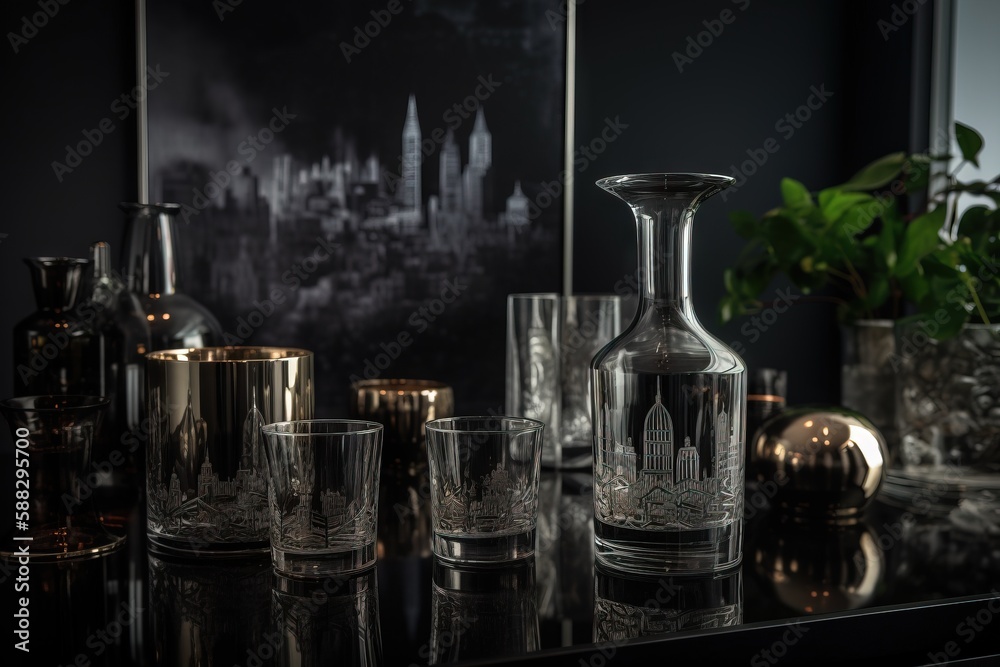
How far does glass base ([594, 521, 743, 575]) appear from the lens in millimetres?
662

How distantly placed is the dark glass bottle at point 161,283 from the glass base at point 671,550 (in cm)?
56

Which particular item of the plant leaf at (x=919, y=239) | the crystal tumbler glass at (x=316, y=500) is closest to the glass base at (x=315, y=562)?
the crystal tumbler glass at (x=316, y=500)

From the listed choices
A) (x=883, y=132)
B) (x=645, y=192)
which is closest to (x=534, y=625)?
(x=645, y=192)

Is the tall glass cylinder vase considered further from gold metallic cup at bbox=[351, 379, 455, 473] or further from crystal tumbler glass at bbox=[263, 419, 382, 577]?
gold metallic cup at bbox=[351, 379, 455, 473]

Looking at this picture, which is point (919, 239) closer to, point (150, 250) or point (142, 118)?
point (150, 250)

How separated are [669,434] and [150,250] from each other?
0.69 metres

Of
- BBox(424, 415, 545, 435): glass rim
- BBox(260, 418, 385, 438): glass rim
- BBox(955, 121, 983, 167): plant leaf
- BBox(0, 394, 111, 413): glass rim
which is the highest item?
BBox(955, 121, 983, 167): plant leaf

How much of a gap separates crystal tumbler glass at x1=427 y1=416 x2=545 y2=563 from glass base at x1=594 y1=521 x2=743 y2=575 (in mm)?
72

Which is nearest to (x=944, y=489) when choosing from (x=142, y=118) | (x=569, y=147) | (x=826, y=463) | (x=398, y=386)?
(x=826, y=463)

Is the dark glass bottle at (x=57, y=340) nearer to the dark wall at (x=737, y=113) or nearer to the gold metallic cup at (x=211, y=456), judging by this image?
the gold metallic cup at (x=211, y=456)

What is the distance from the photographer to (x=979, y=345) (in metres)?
0.96

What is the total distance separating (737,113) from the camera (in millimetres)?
2135

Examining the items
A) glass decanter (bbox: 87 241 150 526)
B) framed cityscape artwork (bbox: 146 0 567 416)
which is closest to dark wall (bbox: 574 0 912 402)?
framed cityscape artwork (bbox: 146 0 567 416)

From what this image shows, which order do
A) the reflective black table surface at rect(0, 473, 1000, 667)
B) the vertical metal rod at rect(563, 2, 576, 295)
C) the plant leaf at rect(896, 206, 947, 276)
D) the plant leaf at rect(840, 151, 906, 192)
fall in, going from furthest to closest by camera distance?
1. the vertical metal rod at rect(563, 2, 576, 295)
2. the plant leaf at rect(840, 151, 906, 192)
3. the plant leaf at rect(896, 206, 947, 276)
4. the reflective black table surface at rect(0, 473, 1000, 667)
